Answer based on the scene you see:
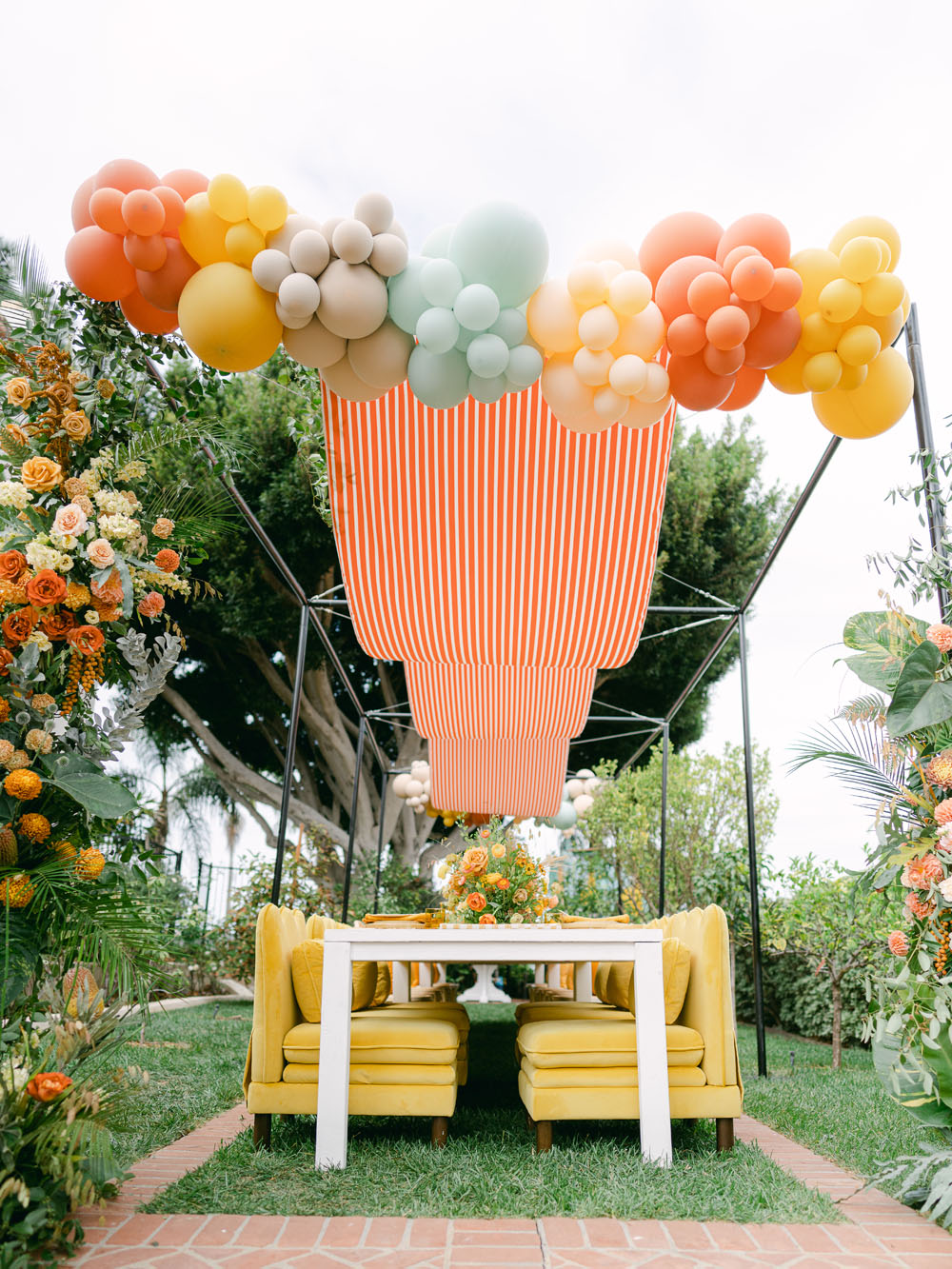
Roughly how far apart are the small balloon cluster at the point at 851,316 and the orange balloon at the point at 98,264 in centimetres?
189

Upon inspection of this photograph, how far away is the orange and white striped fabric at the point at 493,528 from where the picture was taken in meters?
3.55

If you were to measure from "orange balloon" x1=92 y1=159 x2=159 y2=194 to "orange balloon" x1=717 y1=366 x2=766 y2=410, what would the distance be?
5.70ft

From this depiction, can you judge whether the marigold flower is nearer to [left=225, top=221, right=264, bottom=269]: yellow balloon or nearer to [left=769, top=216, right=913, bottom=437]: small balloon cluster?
[left=225, top=221, right=264, bottom=269]: yellow balloon

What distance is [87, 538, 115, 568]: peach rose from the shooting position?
2.48 meters

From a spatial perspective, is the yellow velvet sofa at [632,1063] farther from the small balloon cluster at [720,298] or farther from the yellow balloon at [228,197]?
the yellow balloon at [228,197]

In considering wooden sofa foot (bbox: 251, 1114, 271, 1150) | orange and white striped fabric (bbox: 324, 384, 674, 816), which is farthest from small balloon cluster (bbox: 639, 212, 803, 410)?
wooden sofa foot (bbox: 251, 1114, 271, 1150)

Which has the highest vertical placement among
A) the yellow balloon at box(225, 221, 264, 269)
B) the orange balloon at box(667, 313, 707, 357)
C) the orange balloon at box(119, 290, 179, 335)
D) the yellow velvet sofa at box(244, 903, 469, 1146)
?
the yellow balloon at box(225, 221, 264, 269)

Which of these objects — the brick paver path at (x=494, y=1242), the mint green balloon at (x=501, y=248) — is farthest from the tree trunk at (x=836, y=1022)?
the mint green balloon at (x=501, y=248)

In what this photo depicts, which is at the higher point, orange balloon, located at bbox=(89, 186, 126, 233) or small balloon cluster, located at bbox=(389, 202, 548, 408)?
orange balloon, located at bbox=(89, 186, 126, 233)

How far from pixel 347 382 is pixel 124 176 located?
0.77m

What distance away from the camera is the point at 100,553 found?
2488 mm

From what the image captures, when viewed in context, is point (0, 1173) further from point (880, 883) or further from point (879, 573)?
point (879, 573)

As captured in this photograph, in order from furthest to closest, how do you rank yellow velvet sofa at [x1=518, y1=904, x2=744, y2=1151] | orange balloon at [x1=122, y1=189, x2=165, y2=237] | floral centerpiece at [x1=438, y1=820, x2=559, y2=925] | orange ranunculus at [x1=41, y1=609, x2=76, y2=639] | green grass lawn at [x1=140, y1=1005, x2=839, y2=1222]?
floral centerpiece at [x1=438, y1=820, x2=559, y2=925] < yellow velvet sofa at [x1=518, y1=904, x2=744, y2=1151] < green grass lawn at [x1=140, y1=1005, x2=839, y2=1222] < orange ranunculus at [x1=41, y1=609, x2=76, y2=639] < orange balloon at [x1=122, y1=189, x2=165, y2=237]

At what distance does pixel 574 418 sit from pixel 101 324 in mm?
1599
